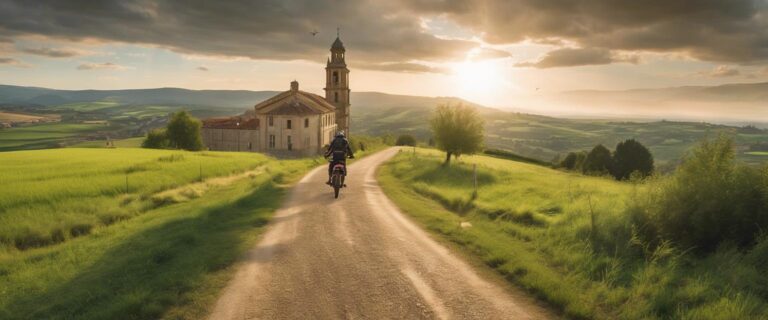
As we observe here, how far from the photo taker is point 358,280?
304 inches

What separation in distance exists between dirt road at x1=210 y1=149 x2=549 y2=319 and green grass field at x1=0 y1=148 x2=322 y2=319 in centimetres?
76

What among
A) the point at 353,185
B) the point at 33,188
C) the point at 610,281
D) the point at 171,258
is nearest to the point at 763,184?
the point at 610,281

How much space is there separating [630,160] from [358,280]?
69.5 metres

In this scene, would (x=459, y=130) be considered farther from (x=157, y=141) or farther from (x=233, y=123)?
(x=157, y=141)

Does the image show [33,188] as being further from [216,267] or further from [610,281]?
[610,281]

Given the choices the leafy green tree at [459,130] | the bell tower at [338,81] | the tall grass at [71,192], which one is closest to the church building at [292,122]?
the bell tower at [338,81]

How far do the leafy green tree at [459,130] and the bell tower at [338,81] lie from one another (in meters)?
51.6

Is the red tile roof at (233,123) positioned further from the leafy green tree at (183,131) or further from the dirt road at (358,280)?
the dirt road at (358,280)

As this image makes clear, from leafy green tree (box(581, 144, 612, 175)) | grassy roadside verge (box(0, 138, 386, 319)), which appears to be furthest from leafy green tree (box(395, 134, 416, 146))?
grassy roadside verge (box(0, 138, 386, 319))

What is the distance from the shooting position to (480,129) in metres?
38.0

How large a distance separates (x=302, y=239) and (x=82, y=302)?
4.89 metres

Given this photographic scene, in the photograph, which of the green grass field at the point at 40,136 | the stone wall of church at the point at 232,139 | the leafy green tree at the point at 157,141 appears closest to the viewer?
the leafy green tree at the point at 157,141

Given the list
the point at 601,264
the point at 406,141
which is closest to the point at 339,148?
the point at 601,264

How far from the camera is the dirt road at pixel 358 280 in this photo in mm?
6496
